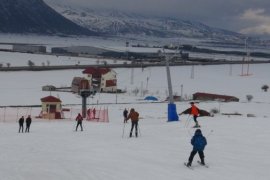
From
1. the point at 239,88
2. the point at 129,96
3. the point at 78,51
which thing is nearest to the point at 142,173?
the point at 129,96

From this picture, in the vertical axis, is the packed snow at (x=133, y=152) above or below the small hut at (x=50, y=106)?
below

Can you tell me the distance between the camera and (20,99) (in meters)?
47.6

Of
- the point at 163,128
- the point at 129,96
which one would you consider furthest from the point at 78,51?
the point at 163,128

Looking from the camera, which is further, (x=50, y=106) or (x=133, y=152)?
(x=50, y=106)

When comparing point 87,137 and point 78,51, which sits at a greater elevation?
point 78,51

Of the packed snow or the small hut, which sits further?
the small hut

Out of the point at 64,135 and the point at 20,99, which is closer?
the point at 64,135

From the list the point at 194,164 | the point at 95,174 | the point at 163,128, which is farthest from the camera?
the point at 163,128

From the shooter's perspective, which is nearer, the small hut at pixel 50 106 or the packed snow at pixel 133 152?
the packed snow at pixel 133 152

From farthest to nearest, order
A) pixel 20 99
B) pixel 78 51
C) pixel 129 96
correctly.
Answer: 1. pixel 78 51
2. pixel 129 96
3. pixel 20 99

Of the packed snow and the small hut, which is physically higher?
the small hut

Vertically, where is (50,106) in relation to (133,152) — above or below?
above

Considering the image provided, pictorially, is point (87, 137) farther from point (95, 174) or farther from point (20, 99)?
point (20, 99)

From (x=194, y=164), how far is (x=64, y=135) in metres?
8.60
